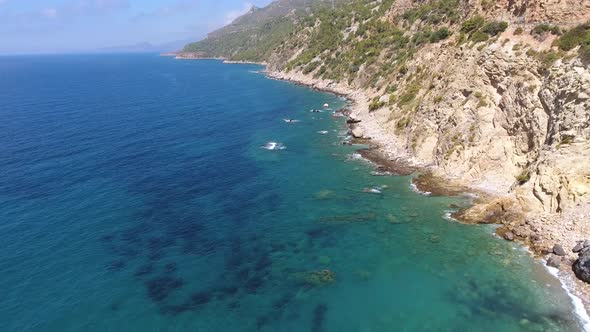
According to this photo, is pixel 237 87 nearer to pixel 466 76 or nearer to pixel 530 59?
pixel 466 76

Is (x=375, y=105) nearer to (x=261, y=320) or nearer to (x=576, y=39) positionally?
(x=576, y=39)

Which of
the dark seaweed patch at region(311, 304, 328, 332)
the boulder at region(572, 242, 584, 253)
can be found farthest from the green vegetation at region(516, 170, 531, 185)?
the dark seaweed patch at region(311, 304, 328, 332)

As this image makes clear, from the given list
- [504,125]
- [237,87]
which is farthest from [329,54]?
[504,125]

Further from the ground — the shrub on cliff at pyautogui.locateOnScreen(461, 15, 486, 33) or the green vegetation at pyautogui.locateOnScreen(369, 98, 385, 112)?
the shrub on cliff at pyautogui.locateOnScreen(461, 15, 486, 33)

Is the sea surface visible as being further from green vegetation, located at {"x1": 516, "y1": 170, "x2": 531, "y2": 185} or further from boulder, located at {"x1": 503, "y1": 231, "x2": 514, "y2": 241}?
green vegetation, located at {"x1": 516, "y1": 170, "x2": 531, "y2": 185}

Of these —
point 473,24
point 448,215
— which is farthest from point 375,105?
point 448,215

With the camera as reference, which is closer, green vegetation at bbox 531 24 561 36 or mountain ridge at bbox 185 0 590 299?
mountain ridge at bbox 185 0 590 299
